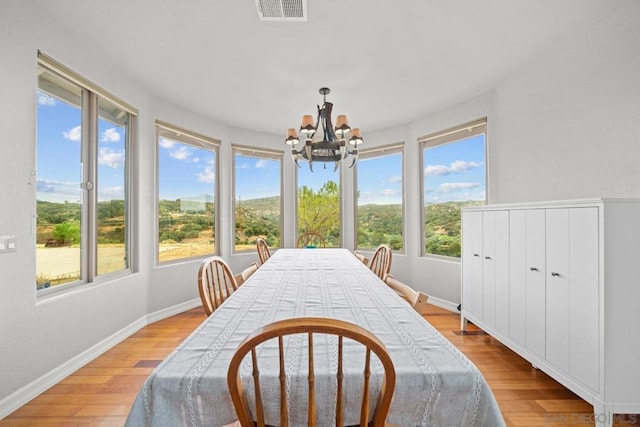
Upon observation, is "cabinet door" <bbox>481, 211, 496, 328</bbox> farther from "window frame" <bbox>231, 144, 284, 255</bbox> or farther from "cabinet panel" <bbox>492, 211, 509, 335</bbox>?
"window frame" <bbox>231, 144, 284, 255</bbox>

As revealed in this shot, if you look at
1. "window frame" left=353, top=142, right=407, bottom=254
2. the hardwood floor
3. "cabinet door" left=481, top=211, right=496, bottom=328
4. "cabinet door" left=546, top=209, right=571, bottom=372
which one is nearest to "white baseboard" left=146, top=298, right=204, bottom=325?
the hardwood floor

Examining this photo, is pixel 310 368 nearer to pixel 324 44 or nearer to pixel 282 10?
pixel 282 10

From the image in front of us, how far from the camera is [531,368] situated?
2.32m

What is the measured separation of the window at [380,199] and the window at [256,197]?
134 cm

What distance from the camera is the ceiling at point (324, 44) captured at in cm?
204

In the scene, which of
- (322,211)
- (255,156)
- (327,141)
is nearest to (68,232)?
(327,141)

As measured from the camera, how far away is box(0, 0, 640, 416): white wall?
1.91 meters

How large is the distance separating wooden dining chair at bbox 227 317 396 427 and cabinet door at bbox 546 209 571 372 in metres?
1.67

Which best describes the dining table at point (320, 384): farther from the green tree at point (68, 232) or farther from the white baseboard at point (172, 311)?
the white baseboard at point (172, 311)

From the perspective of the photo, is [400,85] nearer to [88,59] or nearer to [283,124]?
[283,124]

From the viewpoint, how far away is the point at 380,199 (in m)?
4.91

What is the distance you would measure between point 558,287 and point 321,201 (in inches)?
144

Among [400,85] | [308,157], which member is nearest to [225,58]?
[308,157]

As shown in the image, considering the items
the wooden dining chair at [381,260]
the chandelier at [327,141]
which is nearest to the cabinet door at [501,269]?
the wooden dining chair at [381,260]
